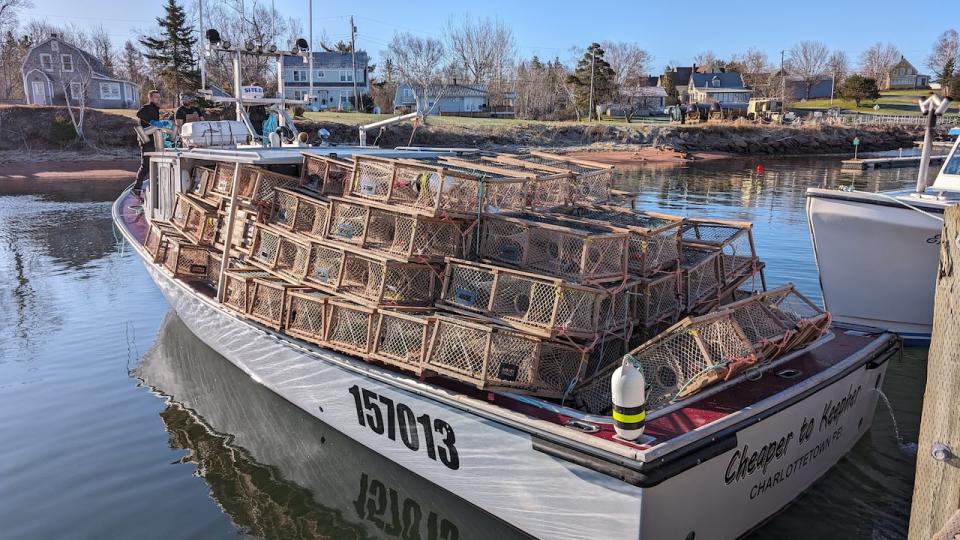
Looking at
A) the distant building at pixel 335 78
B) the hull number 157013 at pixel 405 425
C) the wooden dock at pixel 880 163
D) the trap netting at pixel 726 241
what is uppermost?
the distant building at pixel 335 78

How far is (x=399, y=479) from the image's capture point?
22.1 ft

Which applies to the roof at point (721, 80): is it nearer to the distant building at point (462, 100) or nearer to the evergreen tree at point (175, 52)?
the distant building at point (462, 100)

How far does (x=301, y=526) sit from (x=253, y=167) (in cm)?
431

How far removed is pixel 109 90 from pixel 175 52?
18.9 ft

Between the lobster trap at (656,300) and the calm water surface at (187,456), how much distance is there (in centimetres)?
199

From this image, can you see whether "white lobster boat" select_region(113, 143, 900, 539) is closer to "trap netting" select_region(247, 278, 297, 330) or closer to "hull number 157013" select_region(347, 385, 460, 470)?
"hull number 157013" select_region(347, 385, 460, 470)

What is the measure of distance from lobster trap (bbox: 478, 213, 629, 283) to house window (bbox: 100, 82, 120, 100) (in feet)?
177

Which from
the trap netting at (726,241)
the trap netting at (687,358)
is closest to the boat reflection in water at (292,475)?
the trap netting at (687,358)

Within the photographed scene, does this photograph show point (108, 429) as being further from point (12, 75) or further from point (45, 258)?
point (12, 75)

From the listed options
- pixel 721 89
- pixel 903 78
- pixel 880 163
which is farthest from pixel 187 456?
pixel 903 78

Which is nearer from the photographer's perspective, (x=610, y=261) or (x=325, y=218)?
(x=610, y=261)

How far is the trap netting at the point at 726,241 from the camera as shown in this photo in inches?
303

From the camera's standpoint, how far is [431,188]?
6.79m

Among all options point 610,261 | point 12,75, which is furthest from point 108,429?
point 12,75
